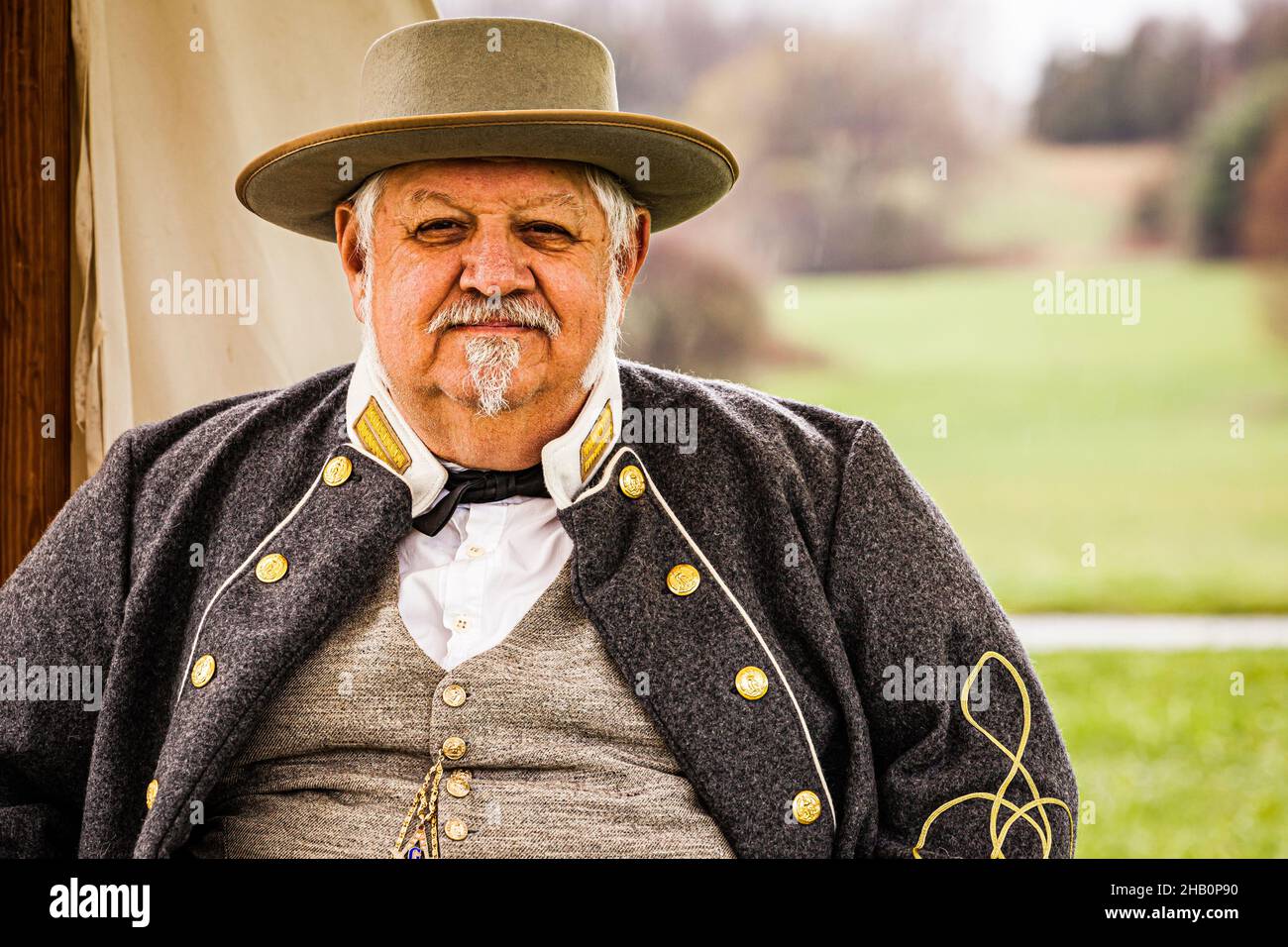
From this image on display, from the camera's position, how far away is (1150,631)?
9359 millimetres

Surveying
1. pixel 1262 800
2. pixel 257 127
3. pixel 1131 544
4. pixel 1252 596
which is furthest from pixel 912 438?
pixel 257 127

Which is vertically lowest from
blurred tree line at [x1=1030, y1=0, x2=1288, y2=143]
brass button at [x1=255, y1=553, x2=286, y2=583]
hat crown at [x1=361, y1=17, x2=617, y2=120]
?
brass button at [x1=255, y1=553, x2=286, y2=583]

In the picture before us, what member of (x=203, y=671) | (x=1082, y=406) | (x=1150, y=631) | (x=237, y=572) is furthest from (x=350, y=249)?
(x=1082, y=406)

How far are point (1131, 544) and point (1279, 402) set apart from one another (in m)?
2.32

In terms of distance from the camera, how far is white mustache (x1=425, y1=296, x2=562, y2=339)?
1991mm

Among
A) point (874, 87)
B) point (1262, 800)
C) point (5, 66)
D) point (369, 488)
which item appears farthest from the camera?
point (874, 87)

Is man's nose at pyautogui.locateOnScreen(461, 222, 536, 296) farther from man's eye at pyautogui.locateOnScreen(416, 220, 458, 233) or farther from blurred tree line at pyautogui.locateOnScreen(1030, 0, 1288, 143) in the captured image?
blurred tree line at pyautogui.locateOnScreen(1030, 0, 1288, 143)

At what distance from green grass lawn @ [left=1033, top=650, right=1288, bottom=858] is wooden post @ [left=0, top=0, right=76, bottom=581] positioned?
12.8ft

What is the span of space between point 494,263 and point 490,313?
0.08m

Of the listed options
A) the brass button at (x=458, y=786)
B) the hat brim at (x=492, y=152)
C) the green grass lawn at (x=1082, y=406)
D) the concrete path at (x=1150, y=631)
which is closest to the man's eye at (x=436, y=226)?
the hat brim at (x=492, y=152)

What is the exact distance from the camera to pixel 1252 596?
1034cm

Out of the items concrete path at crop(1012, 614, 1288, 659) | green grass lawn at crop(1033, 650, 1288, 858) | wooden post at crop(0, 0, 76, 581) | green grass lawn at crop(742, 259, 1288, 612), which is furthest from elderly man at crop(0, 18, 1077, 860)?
green grass lawn at crop(742, 259, 1288, 612)

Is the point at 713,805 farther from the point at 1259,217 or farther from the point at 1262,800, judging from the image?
the point at 1259,217

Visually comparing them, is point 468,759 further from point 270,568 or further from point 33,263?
point 33,263
